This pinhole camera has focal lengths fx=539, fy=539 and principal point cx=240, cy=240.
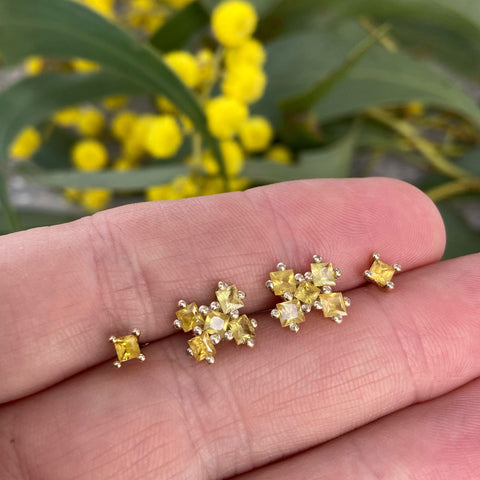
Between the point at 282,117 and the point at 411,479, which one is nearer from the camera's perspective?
the point at 411,479

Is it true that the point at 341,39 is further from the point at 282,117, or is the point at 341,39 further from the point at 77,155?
the point at 77,155

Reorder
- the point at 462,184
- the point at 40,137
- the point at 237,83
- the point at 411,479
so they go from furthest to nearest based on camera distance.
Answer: the point at 40,137
the point at 462,184
the point at 237,83
the point at 411,479

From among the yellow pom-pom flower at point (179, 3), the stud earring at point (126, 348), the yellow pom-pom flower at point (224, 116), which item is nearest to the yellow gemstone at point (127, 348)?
the stud earring at point (126, 348)

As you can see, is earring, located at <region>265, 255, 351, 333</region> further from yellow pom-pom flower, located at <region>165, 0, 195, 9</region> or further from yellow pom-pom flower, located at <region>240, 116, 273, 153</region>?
yellow pom-pom flower, located at <region>165, 0, 195, 9</region>

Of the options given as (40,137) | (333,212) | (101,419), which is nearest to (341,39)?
(333,212)

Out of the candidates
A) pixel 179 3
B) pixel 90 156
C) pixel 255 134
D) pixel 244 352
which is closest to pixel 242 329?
pixel 244 352
